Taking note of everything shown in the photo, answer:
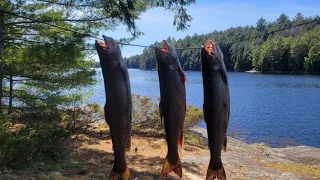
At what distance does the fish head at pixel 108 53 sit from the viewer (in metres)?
2.87

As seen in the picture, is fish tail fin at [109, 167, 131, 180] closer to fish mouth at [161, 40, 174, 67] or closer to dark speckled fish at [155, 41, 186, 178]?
dark speckled fish at [155, 41, 186, 178]

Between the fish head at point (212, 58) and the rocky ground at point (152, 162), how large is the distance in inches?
179

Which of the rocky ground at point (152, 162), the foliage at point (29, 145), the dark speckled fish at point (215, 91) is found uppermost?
the dark speckled fish at point (215, 91)

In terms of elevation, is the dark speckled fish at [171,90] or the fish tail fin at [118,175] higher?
the dark speckled fish at [171,90]

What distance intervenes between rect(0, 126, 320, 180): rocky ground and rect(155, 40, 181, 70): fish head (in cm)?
434

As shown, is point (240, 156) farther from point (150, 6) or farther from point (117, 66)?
point (117, 66)

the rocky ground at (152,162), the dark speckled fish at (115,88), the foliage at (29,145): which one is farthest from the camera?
the rocky ground at (152,162)

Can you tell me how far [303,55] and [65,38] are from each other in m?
89.9

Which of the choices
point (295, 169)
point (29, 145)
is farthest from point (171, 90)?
point (295, 169)

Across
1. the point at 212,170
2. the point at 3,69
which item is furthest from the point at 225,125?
the point at 3,69

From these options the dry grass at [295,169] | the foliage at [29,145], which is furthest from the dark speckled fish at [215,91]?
the dry grass at [295,169]

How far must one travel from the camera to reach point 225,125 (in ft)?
10.1

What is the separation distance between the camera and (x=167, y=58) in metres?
2.95

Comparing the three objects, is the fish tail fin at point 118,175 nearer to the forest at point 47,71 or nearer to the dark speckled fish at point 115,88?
the dark speckled fish at point 115,88
